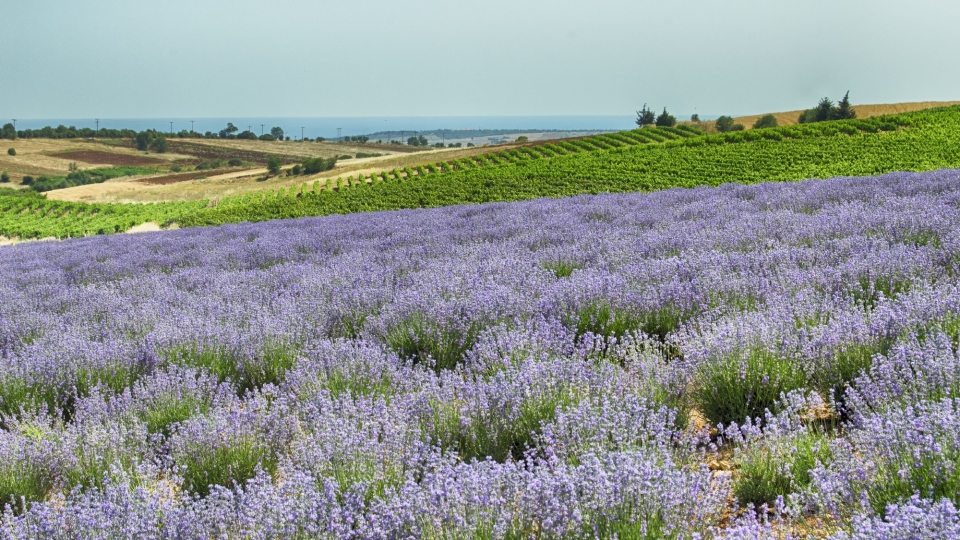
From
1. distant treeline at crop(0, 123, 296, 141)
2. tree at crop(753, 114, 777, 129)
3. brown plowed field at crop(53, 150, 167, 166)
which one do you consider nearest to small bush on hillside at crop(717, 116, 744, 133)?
tree at crop(753, 114, 777, 129)

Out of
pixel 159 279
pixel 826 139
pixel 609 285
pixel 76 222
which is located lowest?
pixel 76 222

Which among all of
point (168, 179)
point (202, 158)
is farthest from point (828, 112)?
point (202, 158)

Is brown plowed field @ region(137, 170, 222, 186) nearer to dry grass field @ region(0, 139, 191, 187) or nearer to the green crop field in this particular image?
the green crop field

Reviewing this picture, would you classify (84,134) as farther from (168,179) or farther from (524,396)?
(524,396)

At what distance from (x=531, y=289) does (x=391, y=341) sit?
37.8 inches

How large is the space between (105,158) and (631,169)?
95.6 metres

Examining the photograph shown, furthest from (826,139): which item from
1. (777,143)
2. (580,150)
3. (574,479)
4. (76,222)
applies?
(76,222)

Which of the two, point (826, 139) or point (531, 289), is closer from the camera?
point (531, 289)

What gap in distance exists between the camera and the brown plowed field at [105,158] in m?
96.1

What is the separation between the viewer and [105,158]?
327 ft

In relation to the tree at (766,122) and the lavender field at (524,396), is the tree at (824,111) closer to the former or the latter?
the tree at (766,122)

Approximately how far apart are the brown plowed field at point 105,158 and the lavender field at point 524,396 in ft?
338

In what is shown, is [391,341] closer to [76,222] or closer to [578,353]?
[578,353]

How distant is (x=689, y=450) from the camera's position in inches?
89.7
